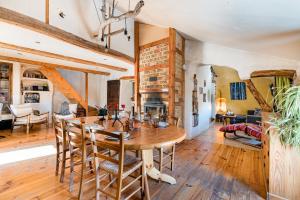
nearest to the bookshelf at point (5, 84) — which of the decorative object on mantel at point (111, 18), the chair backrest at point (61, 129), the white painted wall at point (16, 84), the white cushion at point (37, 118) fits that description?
the white painted wall at point (16, 84)

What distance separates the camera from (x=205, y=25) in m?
3.11

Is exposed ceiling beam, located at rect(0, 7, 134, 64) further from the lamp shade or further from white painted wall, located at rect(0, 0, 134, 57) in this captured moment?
the lamp shade

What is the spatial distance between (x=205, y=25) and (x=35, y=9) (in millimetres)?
2943

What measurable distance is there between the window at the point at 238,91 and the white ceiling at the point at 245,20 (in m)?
4.88

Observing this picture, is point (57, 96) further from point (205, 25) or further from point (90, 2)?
point (205, 25)

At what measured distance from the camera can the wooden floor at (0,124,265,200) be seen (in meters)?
2.00

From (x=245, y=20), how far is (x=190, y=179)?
8.31 ft

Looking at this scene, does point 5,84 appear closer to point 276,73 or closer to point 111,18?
point 111,18

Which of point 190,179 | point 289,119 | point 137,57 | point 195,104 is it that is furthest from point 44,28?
point 195,104

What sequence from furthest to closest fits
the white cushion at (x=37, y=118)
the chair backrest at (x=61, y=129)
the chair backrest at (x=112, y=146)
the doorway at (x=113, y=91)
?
the doorway at (x=113, y=91), the white cushion at (x=37, y=118), the chair backrest at (x=61, y=129), the chair backrest at (x=112, y=146)

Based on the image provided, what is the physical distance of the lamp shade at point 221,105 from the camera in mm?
8289

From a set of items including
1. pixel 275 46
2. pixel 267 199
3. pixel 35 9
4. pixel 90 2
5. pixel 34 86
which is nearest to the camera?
pixel 267 199

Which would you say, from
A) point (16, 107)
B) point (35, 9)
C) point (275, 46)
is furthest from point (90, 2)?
point (16, 107)

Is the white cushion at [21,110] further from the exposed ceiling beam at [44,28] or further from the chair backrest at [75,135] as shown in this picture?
the chair backrest at [75,135]
